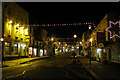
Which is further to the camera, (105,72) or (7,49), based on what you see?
(7,49)

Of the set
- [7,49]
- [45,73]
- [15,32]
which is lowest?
[45,73]

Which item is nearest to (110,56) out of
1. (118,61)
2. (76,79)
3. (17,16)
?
(118,61)

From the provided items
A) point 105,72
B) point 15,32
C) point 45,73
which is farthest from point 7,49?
point 105,72

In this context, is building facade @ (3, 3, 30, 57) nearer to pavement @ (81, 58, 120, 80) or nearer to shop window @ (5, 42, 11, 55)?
shop window @ (5, 42, 11, 55)

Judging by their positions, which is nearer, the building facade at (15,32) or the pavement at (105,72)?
the pavement at (105,72)

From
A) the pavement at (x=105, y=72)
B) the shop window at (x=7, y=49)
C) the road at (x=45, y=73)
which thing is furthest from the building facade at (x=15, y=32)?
the pavement at (x=105, y=72)

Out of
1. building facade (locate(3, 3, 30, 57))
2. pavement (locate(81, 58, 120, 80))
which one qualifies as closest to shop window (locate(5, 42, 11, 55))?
building facade (locate(3, 3, 30, 57))

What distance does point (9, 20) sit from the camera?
3189cm

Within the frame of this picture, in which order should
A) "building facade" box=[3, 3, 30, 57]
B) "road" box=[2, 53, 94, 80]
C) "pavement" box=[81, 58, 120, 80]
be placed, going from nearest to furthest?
"pavement" box=[81, 58, 120, 80]
"road" box=[2, 53, 94, 80]
"building facade" box=[3, 3, 30, 57]

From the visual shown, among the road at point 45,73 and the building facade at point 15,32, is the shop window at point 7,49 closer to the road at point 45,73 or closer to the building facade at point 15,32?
the building facade at point 15,32

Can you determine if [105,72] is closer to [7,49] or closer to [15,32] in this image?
[7,49]

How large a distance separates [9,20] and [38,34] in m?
22.8

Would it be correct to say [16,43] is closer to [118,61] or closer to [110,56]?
[110,56]

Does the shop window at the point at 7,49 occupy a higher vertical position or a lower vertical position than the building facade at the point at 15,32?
lower
